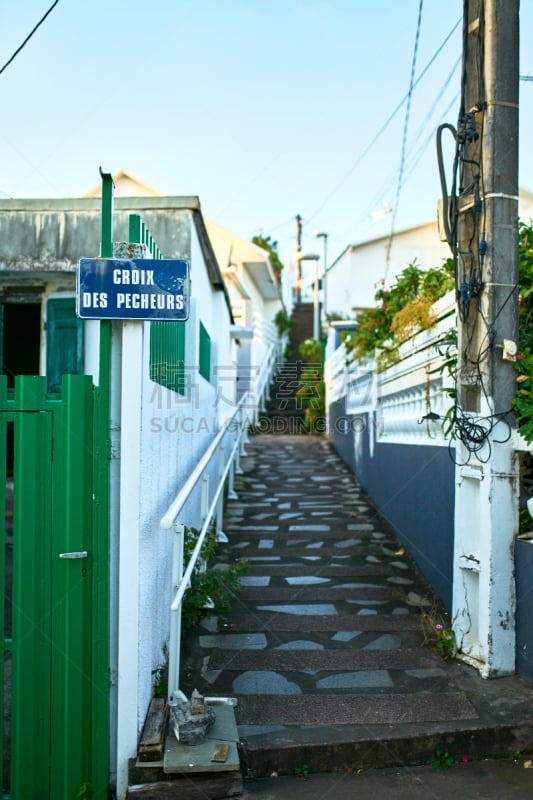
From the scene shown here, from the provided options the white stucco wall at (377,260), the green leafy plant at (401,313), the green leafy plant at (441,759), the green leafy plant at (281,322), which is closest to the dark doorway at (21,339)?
the green leafy plant at (401,313)

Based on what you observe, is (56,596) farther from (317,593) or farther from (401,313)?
(401,313)

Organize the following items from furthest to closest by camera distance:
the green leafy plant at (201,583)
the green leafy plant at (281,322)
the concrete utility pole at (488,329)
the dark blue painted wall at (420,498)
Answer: the green leafy plant at (281,322) < the dark blue painted wall at (420,498) < the green leafy plant at (201,583) < the concrete utility pole at (488,329)

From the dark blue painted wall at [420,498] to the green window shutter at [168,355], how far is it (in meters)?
2.00

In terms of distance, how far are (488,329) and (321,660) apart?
2.30 metres

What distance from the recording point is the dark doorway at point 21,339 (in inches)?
317

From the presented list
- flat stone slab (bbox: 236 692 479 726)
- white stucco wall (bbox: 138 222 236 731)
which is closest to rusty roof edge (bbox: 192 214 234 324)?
white stucco wall (bbox: 138 222 236 731)

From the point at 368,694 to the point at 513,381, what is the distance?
200cm

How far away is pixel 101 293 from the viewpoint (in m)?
2.88

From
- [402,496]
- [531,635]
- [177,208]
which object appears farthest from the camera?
[177,208]

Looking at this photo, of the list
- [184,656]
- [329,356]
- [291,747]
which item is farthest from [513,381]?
[329,356]

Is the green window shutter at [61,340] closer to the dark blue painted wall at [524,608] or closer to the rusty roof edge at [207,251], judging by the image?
the rusty roof edge at [207,251]

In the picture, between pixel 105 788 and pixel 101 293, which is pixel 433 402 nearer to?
pixel 101 293

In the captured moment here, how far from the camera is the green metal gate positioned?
2.77m

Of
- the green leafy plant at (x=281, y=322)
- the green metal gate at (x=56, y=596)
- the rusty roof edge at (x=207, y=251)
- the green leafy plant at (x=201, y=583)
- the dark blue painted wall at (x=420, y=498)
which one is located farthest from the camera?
the green leafy plant at (x=281, y=322)
